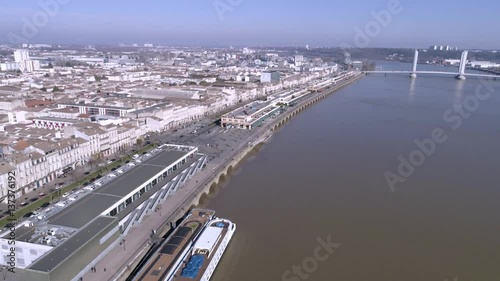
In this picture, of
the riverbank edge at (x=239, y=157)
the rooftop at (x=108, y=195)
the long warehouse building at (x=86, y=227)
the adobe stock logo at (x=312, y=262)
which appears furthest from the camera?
the riverbank edge at (x=239, y=157)

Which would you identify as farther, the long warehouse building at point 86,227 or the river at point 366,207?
the river at point 366,207

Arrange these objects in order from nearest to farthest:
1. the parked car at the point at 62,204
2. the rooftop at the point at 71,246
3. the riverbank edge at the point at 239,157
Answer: the rooftop at the point at 71,246, the parked car at the point at 62,204, the riverbank edge at the point at 239,157

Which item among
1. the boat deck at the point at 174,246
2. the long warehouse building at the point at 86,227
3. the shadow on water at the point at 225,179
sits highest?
the long warehouse building at the point at 86,227

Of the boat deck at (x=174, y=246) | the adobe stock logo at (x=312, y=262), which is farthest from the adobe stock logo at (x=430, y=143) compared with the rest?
the boat deck at (x=174, y=246)

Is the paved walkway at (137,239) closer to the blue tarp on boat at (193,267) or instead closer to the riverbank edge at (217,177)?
the riverbank edge at (217,177)

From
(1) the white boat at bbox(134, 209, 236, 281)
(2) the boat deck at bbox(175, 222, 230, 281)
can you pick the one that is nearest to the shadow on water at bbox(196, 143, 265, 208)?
(1) the white boat at bbox(134, 209, 236, 281)

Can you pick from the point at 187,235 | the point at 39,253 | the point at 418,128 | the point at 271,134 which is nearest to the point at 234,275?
the point at 187,235

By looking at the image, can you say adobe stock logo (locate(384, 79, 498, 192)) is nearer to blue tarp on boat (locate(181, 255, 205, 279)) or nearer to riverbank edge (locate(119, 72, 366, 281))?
riverbank edge (locate(119, 72, 366, 281))

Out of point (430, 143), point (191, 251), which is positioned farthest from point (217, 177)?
point (430, 143)

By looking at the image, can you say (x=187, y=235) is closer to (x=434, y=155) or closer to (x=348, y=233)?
(x=348, y=233)
